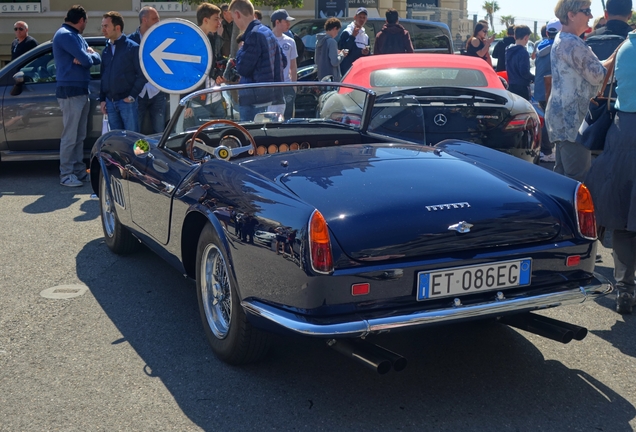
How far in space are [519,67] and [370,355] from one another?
9615 millimetres

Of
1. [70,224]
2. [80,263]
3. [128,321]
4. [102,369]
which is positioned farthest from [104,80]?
[102,369]

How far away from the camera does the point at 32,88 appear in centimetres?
1035

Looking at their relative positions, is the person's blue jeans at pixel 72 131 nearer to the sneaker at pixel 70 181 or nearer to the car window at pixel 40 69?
the sneaker at pixel 70 181

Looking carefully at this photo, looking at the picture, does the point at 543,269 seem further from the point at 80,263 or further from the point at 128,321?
the point at 80,263

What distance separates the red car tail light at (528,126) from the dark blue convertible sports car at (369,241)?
3373 millimetres

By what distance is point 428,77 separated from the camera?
9008 mm

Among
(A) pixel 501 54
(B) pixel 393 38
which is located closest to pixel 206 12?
(B) pixel 393 38

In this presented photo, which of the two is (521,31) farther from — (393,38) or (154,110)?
(154,110)

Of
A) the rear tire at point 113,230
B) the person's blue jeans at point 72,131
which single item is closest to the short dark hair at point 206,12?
the person's blue jeans at point 72,131

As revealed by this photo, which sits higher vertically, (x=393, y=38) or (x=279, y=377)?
(x=393, y=38)

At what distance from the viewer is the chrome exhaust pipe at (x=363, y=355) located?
11.3 feet

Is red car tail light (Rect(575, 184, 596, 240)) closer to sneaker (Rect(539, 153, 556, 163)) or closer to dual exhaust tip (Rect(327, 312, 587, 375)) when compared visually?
dual exhaust tip (Rect(327, 312, 587, 375))

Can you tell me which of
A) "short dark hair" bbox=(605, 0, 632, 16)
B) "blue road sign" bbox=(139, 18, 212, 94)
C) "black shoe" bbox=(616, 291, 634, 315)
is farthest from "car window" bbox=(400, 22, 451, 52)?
"black shoe" bbox=(616, 291, 634, 315)

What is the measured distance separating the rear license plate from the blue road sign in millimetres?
4692
